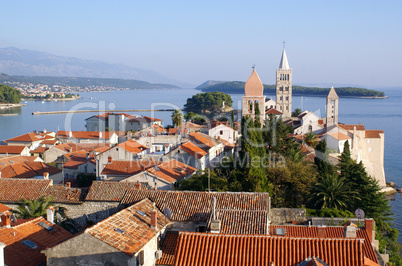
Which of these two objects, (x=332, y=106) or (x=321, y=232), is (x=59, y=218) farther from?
(x=332, y=106)

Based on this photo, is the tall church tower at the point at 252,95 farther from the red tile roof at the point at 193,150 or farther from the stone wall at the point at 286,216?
the stone wall at the point at 286,216

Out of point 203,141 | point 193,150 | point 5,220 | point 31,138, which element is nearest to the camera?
point 5,220

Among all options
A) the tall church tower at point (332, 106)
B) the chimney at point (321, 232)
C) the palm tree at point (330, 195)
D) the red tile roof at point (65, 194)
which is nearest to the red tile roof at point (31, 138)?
the red tile roof at point (65, 194)

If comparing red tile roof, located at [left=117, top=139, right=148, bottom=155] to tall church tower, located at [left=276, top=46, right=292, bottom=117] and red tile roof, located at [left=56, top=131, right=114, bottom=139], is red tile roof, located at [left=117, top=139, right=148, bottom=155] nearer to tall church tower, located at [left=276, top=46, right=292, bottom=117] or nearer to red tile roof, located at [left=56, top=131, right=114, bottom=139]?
red tile roof, located at [left=56, top=131, right=114, bottom=139]

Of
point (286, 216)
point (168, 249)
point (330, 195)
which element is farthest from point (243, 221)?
point (330, 195)

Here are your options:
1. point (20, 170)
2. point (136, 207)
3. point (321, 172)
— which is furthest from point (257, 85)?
point (136, 207)
